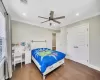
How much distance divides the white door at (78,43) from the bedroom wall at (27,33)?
1.82 metres

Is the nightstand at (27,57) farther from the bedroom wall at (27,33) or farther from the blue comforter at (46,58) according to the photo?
the bedroom wall at (27,33)

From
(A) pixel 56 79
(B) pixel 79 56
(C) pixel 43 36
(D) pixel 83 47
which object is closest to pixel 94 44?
(D) pixel 83 47

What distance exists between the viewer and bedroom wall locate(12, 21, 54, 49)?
134 inches

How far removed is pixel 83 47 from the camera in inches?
130

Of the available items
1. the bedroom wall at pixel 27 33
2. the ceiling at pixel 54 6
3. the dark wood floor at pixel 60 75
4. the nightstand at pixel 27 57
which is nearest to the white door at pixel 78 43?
the dark wood floor at pixel 60 75

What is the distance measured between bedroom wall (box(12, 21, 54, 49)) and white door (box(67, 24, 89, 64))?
182 cm

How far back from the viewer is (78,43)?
3584 mm

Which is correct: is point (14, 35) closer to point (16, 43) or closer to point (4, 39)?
point (16, 43)

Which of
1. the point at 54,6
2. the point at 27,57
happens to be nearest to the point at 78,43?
the point at 54,6

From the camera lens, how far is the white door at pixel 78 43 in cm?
317

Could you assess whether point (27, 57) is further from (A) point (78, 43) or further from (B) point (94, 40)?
(B) point (94, 40)

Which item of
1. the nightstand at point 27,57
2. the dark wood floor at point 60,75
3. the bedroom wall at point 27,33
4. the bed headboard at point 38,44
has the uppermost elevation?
the bedroom wall at point 27,33

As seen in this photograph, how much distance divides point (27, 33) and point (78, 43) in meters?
3.26

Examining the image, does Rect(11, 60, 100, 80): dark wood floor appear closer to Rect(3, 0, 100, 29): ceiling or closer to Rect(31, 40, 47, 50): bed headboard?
Rect(31, 40, 47, 50): bed headboard
